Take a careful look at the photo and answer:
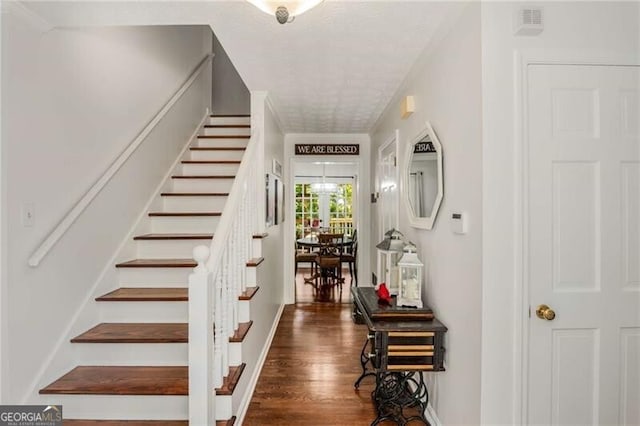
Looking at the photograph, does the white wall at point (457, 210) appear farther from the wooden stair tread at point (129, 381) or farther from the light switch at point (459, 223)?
the wooden stair tread at point (129, 381)

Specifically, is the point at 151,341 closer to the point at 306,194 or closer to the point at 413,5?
the point at 413,5

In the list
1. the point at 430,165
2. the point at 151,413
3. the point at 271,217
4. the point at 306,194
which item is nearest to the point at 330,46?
the point at 430,165

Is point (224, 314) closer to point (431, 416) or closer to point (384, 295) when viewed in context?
point (384, 295)

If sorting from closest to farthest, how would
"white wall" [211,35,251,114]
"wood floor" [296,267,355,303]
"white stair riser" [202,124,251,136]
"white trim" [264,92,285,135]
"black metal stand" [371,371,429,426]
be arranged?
1. "black metal stand" [371,371,429,426]
2. "white trim" [264,92,285,135]
3. "white stair riser" [202,124,251,136]
4. "wood floor" [296,267,355,303]
5. "white wall" [211,35,251,114]

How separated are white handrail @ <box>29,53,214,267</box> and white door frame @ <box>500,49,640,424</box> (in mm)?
2245

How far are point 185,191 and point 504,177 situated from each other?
297 centimetres

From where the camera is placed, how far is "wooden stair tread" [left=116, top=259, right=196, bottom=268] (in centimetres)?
246

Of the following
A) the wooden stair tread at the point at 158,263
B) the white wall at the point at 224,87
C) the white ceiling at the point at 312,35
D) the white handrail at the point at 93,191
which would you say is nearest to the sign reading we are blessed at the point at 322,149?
the white wall at the point at 224,87

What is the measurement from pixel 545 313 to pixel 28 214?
255cm

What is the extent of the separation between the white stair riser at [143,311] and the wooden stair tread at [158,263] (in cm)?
31

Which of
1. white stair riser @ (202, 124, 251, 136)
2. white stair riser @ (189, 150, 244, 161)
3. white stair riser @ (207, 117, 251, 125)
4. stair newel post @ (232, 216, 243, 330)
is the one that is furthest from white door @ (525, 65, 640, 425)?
white stair riser @ (207, 117, 251, 125)

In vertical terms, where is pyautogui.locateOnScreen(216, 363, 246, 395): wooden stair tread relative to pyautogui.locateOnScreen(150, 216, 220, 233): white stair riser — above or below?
below

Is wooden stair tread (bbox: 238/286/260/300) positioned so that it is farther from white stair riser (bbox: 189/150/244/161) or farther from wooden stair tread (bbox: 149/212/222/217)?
white stair riser (bbox: 189/150/244/161)

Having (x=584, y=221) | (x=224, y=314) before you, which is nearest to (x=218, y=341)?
(x=224, y=314)
